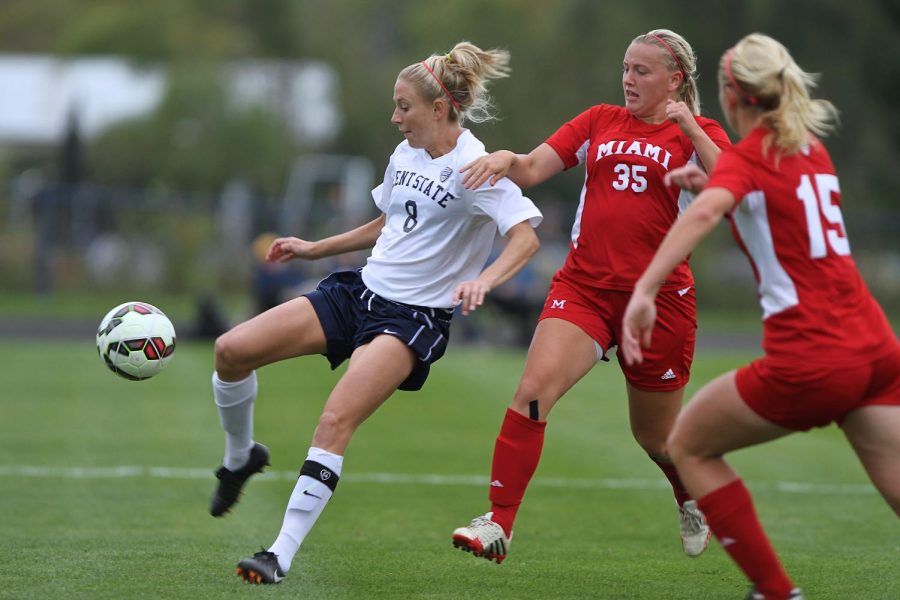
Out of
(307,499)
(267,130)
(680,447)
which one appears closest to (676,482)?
(680,447)

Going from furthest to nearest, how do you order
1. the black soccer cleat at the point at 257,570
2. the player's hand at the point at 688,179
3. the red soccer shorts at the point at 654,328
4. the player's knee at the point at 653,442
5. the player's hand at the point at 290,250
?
the player's hand at the point at 290,250 → the player's knee at the point at 653,442 → the red soccer shorts at the point at 654,328 → the black soccer cleat at the point at 257,570 → the player's hand at the point at 688,179

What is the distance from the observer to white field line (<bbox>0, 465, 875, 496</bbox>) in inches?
358

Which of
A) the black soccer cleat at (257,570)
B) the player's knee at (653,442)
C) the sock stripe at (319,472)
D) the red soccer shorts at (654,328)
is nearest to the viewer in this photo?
the black soccer cleat at (257,570)

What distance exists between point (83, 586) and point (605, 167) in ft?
9.39

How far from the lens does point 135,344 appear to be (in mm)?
6164

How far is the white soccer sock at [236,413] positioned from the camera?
20.4ft

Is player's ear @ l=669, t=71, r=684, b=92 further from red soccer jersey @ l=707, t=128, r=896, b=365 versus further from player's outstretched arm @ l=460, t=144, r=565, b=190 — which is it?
red soccer jersey @ l=707, t=128, r=896, b=365

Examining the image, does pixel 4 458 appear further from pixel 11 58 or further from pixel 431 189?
pixel 11 58

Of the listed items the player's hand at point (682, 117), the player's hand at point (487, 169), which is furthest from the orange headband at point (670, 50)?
the player's hand at point (487, 169)

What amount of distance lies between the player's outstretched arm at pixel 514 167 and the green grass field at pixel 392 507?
1758 mm

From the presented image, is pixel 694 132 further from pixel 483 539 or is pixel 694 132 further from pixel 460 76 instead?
pixel 483 539

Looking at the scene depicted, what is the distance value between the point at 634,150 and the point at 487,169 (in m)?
0.69

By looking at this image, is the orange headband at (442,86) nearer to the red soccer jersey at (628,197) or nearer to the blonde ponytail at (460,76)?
the blonde ponytail at (460,76)

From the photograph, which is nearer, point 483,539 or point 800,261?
point 800,261
